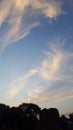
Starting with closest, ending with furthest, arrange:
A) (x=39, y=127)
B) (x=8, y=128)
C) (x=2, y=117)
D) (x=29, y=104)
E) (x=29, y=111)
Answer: (x=39, y=127) → (x=8, y=128) → (x=2, y=117) → (x=29, y=111) → (x=29, y=104)

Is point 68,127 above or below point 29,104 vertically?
below

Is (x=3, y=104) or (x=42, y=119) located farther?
(x=3, y=104)

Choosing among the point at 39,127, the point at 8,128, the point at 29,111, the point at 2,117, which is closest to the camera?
the point at 39,127

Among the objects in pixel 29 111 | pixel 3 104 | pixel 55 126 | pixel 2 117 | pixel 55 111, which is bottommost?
pixel 55 126

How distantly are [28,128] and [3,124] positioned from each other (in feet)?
29.3

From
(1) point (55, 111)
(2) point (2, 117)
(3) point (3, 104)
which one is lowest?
(1) point (55, 111)

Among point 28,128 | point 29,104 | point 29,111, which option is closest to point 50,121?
point 28,128

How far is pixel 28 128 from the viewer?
240ft

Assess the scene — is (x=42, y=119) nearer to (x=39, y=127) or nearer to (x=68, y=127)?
(x=39, y=127)

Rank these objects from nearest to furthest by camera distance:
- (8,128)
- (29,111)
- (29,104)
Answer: (8,128) < (29,111) < (29,104)

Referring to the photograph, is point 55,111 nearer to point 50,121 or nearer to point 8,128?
point 50,121

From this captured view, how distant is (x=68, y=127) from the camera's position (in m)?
75.7

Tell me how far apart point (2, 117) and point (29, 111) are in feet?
79.5

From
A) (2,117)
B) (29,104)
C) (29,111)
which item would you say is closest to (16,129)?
(2,117)
